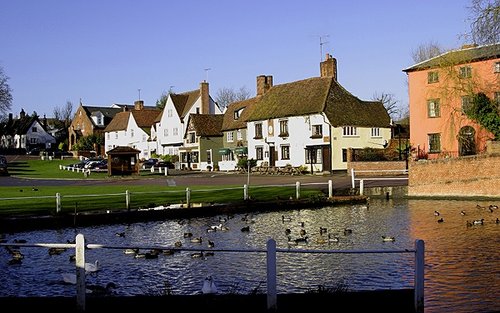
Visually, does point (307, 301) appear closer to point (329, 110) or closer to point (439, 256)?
point (439, 256)

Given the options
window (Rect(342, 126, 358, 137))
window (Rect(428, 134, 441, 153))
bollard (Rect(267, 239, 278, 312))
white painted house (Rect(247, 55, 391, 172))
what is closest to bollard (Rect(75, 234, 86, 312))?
bollard (Rect(267, 239, 278, 312))

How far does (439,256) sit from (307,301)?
10.3 meters

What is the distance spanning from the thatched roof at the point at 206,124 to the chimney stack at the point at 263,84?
8.17 m

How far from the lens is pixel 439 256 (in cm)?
2016

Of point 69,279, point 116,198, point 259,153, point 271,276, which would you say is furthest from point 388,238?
point 259,153

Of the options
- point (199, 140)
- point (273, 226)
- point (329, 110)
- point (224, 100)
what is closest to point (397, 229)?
point (273, 226)

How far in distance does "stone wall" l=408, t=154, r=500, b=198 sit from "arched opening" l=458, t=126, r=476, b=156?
11.1m

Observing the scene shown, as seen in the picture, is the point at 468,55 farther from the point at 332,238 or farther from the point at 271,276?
the point at 271,276

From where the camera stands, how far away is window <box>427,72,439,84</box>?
54531 millimetres

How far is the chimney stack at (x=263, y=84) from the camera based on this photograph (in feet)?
260

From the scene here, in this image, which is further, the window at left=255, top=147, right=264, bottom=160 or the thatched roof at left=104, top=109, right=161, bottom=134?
the thatched roof at left=104, top=109, right=161, bottom=134

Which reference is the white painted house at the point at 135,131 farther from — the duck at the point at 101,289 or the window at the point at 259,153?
the duck at the point at 101,289

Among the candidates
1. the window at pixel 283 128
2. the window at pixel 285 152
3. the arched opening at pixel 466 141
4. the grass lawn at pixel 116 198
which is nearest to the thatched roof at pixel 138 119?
the window at pixel 283 128

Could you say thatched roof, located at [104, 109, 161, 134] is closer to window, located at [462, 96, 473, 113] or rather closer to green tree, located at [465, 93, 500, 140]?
window, located at [462, 96, 473, 113]
